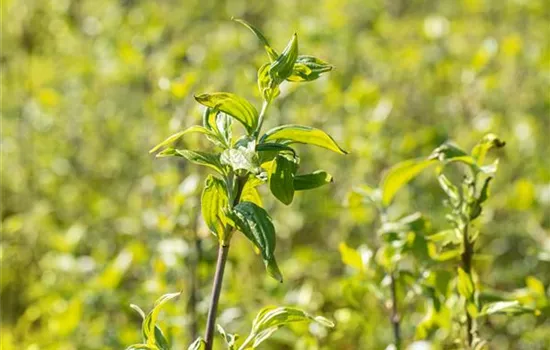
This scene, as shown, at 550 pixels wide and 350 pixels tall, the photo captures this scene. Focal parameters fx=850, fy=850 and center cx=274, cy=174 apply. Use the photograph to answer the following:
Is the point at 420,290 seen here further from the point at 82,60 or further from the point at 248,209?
the point at 82,60

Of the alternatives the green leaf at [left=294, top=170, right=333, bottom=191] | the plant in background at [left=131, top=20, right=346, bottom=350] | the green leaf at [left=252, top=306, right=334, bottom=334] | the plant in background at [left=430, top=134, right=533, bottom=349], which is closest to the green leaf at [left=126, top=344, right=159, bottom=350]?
the plant in background at [left=131, top=20, right=346, bottom=350]

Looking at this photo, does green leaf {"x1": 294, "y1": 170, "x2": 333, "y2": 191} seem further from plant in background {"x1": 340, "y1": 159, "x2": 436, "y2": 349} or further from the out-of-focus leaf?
the out-of-focus leaf

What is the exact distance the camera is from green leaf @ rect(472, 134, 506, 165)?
1.03 metres

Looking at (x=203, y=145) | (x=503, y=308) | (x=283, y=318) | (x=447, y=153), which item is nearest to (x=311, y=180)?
(x=283, y=318)

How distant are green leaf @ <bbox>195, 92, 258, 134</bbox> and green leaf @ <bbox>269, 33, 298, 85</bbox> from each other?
4cm

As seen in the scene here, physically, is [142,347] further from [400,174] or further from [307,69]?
[400,174]

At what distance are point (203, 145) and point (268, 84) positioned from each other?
0.93 metres

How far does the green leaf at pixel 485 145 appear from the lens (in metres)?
1.03

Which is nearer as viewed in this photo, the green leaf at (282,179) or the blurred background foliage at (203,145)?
the green leaf at (282,179)

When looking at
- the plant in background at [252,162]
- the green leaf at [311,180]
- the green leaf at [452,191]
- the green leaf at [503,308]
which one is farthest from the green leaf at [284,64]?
the green leaf at [503,308]

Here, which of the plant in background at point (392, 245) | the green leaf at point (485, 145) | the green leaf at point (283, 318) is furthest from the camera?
the plant in background at point (392, 245)

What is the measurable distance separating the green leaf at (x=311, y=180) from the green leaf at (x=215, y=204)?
7 cm

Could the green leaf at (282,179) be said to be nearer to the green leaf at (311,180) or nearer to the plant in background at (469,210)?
the green leaf at (311,180)

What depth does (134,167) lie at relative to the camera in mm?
3035
